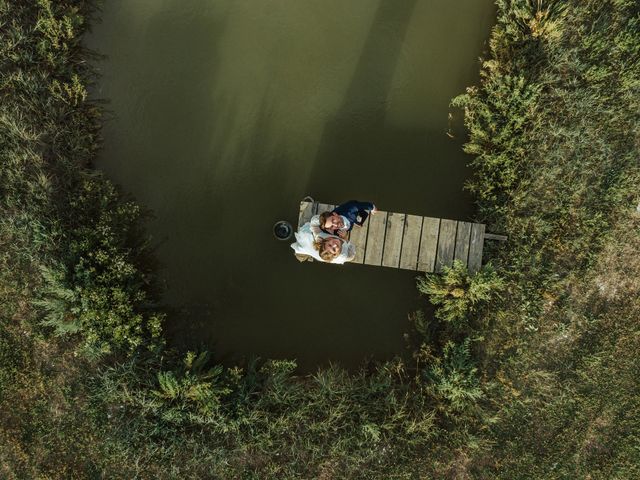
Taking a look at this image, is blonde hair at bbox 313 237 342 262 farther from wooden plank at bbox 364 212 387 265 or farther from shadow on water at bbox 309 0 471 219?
shadow on water at bbox 309 0 471 219

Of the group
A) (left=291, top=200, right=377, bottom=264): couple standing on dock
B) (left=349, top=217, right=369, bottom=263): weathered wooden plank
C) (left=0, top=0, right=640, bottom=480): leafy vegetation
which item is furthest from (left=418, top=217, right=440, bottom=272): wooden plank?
(left=291, top=200, right=377, bottom=264): couple standing on dock

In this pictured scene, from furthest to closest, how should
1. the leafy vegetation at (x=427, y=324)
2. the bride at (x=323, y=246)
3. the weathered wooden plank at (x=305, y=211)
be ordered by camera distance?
the weathered wooden plank at (x=305, y=211) < the leafy vegetation at (x=427, y=324) < the bride at (x=323, y=246)

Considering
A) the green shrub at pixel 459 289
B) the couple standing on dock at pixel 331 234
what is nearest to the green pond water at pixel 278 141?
the green shrub at pixel 459 289

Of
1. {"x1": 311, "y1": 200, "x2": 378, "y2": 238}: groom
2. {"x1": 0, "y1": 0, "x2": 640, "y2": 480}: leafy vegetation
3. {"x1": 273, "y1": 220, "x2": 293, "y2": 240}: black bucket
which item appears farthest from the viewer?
{"x1": 273, "y1": 220, "x2": 293, "y2": 240}: black bucket

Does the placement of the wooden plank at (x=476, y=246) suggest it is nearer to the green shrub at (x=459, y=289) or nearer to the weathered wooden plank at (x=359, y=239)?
the green shrub at (x=459, y=289)

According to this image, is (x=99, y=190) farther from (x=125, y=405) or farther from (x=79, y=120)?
(x=125, y=405)

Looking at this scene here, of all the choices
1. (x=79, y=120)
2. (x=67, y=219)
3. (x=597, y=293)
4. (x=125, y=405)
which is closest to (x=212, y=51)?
(x=79, y=120)
